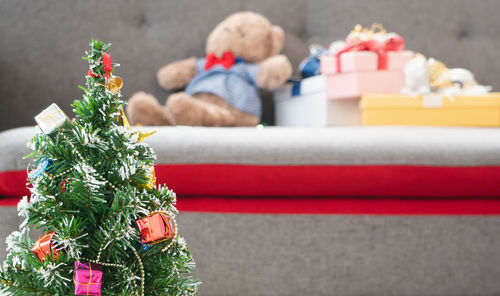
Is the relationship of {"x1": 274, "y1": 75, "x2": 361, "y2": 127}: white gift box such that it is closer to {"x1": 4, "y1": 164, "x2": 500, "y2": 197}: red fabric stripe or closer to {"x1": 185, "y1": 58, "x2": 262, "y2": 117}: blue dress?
{"x1": 185, "y1": 58, "x2": 262, "y2": 117}: blue dress

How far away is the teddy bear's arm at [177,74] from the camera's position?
1.37m

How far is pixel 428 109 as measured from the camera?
1.08 meters

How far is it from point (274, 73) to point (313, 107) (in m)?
0.17

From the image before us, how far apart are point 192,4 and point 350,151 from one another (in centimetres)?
93

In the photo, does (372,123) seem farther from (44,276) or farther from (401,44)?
(44,276)

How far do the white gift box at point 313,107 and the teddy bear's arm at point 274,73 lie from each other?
0.19 feet

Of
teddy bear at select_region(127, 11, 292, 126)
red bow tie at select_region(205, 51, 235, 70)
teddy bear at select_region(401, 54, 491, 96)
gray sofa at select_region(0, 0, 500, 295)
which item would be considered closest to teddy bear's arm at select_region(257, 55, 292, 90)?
teddy bear at select_region(127, 11, 292, 126)

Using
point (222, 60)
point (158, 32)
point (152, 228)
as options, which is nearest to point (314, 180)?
point (152, 228)

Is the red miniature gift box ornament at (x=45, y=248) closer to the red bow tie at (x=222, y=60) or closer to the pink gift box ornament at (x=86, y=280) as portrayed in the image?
the pink gift box ornament at (x=86, y=280)

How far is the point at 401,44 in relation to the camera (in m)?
1.22

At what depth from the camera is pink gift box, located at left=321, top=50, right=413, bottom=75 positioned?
1139mm

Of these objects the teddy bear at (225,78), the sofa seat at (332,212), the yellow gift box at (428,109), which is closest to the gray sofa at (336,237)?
the sofa seat at (332,212)

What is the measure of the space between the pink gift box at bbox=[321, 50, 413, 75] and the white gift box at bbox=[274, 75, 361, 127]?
4 centimetres

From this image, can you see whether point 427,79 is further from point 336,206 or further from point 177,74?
point 177,74
